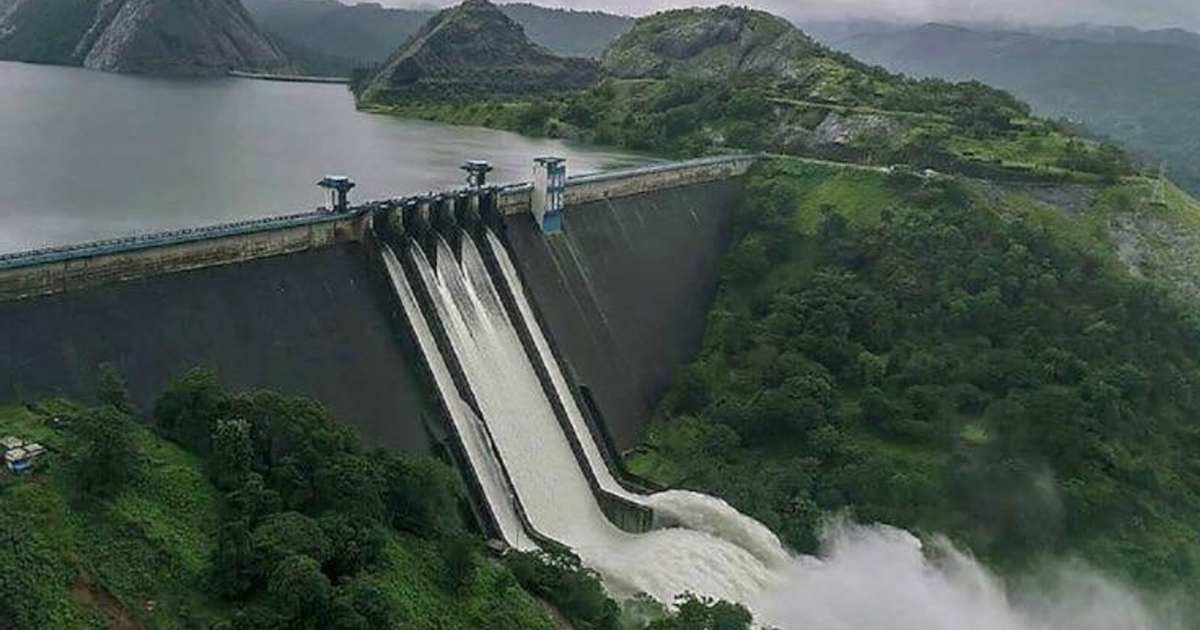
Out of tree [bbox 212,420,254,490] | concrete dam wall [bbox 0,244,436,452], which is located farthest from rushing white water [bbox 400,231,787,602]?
tree [bbox 212,420,254,490]

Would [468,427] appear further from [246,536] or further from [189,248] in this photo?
[246,536]

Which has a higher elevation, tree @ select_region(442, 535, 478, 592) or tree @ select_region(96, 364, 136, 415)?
tree @ select_region(96, 364, 136, 415)

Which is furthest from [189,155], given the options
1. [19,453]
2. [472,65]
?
[472,65]

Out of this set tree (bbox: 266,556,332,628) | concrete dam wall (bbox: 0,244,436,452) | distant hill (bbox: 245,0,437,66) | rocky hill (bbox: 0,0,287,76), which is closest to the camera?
tree (bbox: 266,556,332,628)

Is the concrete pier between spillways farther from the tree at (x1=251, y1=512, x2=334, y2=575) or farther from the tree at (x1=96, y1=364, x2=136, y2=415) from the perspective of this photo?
the tree at (x1=251, y1=512, x2=334, y2=575)

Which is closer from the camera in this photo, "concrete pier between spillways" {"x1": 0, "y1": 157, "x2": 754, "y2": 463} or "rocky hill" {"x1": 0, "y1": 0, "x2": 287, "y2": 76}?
"concrete pier between spillways" {"x1": 0, "y1": 157, "x2": 754, "y2": 463}

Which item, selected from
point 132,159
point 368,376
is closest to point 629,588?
point 368,376
